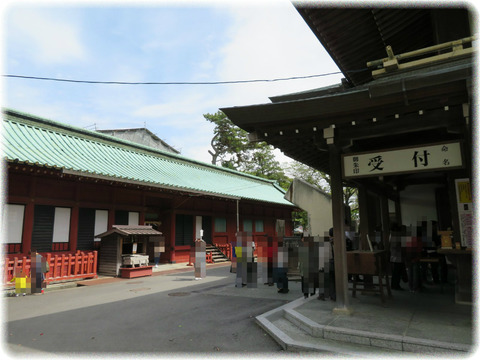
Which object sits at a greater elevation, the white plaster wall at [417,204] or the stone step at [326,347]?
the white plaster wall at [417,204]

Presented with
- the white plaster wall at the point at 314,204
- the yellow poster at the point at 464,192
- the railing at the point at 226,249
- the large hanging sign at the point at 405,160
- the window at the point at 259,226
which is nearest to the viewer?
the large hanging sign at the point at 405,160

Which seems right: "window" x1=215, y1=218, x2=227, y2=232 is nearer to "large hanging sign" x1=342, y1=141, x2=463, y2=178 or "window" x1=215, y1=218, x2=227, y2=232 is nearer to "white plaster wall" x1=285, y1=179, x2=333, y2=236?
"white plaster wall" x1=285, y1=179, x2=333, y2=236

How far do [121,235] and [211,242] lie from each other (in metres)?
8.17

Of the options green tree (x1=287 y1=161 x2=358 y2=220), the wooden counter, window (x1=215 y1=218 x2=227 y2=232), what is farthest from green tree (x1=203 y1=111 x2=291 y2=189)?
the wooden counter

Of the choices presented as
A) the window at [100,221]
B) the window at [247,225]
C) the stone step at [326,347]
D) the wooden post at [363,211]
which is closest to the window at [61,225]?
the window at [100,221]

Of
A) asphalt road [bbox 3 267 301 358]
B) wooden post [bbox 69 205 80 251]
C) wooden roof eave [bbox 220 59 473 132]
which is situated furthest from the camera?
wooden post [bbox 69 205 80 251]

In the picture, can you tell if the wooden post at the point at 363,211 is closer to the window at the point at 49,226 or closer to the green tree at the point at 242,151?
the window at the point at 49,226

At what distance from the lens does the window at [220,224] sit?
67.8 feet

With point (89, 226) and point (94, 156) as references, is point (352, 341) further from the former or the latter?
point (94, 156)

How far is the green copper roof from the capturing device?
37.3 ft

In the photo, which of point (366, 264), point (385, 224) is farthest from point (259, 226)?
point (366, 264)

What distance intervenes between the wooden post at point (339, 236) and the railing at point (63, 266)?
31.1 feet

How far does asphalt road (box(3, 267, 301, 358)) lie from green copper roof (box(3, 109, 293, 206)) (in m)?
4.69

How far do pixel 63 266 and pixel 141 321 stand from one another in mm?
6497
